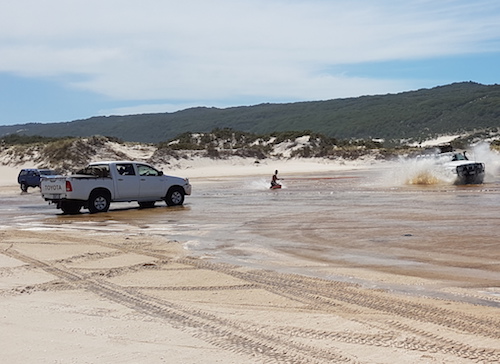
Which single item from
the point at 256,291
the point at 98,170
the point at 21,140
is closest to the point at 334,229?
the point at 256,291

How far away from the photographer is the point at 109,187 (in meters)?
22.3

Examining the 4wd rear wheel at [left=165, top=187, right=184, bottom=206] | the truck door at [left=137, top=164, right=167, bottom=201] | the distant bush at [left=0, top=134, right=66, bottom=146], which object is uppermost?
the distant bush at [left=0, top=134, right=66, bottom=146]

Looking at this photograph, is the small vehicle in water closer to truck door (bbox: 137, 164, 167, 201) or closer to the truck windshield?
truck door (bbox: 137, 164, 167, 201)

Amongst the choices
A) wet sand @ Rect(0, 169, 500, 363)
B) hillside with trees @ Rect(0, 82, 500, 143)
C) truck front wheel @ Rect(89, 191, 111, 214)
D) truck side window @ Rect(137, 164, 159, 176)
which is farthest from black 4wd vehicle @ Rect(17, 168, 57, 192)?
hillside with trees @ Rect(0, 82, 500, 143)

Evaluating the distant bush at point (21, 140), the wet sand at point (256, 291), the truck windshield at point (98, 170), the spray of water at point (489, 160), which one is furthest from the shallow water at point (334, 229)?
the distant bush at point (21, 140)

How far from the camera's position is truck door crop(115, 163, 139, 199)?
22.5m

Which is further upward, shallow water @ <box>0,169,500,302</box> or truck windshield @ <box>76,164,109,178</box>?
truck windshield @ <box>76,164,109,178</box>

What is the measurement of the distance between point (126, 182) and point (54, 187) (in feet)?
7.40

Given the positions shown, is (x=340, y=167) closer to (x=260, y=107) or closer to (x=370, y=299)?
(x=370, y=299)

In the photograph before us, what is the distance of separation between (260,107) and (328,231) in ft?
594

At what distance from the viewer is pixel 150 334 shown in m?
6.72

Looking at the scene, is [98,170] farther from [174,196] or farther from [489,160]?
[489,160]

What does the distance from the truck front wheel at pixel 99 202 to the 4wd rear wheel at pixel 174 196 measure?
7.30 ft

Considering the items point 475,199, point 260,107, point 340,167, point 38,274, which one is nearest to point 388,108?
point 260,107
